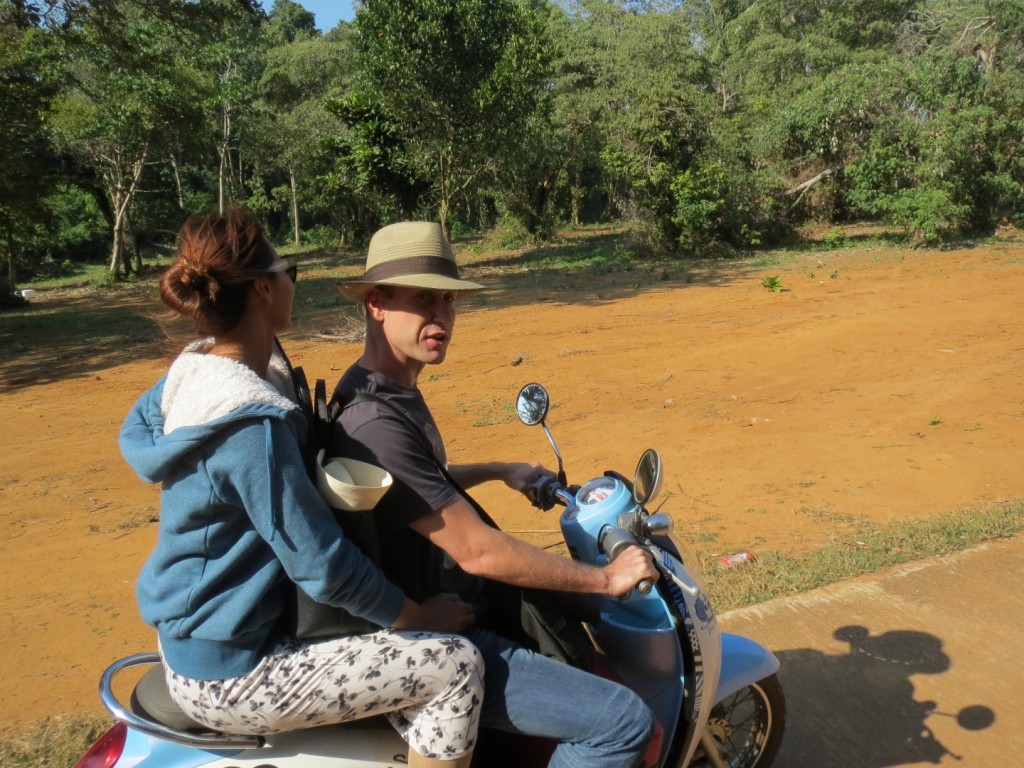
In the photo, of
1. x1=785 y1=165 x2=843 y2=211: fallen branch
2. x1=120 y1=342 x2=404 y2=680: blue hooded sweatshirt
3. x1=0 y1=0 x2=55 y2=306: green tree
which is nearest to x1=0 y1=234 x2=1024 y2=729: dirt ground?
x1=120 y1=342 x2=404 y2=680: blue hooded sweatshirt

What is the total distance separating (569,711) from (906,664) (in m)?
2.04

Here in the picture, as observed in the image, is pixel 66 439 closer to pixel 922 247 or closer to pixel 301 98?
pixel 922 247

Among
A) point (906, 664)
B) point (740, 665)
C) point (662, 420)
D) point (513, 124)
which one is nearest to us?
point (740, 665)

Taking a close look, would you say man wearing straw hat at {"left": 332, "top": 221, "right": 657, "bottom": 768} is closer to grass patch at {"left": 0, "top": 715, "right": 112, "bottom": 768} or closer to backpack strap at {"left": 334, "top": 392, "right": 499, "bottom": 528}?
backpack strap at {"left": 334, "top": 392, "right": 499, "bottom": 528}

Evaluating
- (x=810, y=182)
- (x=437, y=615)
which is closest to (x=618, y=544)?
(x=437, y=615)

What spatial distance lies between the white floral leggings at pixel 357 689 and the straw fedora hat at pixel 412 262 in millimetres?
827

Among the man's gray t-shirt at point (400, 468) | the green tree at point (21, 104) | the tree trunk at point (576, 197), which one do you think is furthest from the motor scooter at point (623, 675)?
the tree trunk at point (576, 197)

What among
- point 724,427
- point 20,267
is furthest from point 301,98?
point 724,427

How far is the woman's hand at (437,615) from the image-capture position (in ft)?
6.24

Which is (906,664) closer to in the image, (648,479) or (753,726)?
(753,726)

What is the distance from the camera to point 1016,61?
26.4 m

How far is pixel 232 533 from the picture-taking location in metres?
1.75

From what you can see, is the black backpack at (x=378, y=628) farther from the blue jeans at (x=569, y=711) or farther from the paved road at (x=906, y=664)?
the paved road at (x=906, y=664)

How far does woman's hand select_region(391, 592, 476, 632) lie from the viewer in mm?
1902
